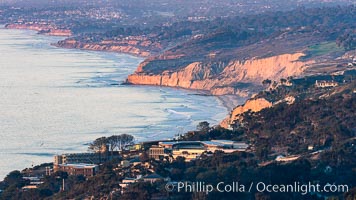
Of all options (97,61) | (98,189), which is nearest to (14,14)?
(97,61)

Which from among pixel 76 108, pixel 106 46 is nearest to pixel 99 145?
pixel 76 108

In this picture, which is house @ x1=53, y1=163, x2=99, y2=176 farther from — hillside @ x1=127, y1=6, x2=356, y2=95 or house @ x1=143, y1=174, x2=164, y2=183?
hillside @ x1=127, y1=6, x2=356, y2=95

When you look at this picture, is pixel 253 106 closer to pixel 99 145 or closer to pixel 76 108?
pixel 76 108

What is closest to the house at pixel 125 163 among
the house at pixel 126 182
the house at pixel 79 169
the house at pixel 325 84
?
the house at pixel 79 169

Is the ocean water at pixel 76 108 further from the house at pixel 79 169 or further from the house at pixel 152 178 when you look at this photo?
the house at pixel 152 178

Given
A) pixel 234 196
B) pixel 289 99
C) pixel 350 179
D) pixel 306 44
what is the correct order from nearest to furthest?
pixel 234 196
pixel 350 179
pixel 289 99
pixel 306 44

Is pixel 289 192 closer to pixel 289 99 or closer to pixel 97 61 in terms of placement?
pixel 289 99

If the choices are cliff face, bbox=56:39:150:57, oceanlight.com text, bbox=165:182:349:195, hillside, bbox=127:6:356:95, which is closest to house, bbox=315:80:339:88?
hillside, bbox=127:6:356:95
